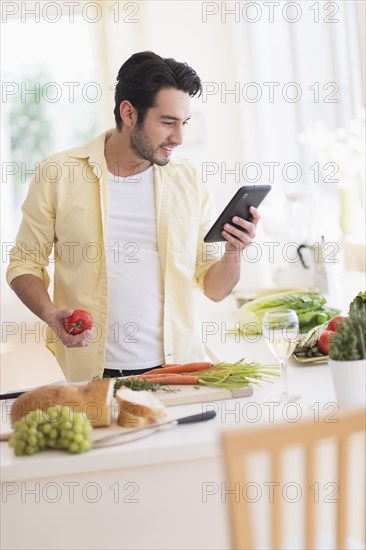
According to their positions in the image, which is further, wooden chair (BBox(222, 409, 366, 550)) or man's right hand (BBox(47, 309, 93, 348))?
man's right hand (BBox(47, 309, 93, 348))

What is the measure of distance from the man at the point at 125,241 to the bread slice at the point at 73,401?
765 mm

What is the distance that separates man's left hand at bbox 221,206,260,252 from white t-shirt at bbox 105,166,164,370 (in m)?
0.36

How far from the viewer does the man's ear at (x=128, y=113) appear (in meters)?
2.58

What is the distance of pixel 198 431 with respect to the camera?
175cm

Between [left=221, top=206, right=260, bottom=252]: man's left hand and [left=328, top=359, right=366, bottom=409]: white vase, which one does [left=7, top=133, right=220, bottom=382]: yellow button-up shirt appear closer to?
[left=221, top=206, right=260, bottom=252]: man's left hand

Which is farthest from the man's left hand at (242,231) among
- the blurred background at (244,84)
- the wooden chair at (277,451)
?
the blurred background at (244,84)

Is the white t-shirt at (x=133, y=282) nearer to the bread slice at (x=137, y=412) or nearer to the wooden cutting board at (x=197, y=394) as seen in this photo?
the wooden cutting board at (x=197, y=394)

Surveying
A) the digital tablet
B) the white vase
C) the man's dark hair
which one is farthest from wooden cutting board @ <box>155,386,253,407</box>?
the man's dark hair

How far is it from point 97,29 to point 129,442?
5468mm

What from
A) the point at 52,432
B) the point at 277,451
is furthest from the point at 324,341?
the point at 277,451

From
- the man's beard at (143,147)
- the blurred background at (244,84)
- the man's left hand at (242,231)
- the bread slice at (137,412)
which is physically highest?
the blurred background at (244,84)

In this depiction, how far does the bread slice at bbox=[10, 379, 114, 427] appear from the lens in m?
1.76

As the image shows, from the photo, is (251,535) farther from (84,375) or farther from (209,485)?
(84,375)

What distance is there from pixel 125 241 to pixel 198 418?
915mm
